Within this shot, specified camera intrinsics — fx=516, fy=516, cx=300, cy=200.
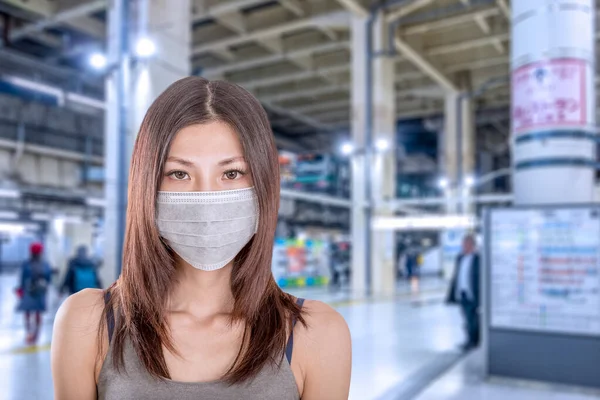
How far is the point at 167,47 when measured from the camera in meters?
8.16

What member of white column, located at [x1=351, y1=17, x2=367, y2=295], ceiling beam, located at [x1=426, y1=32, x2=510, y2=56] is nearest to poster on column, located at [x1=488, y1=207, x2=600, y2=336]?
white column, located at [x1=351, y1=17, x2=367, y2=295]

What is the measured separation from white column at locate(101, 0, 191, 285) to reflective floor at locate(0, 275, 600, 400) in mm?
1907

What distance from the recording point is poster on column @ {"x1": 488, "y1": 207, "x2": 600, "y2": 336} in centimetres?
495

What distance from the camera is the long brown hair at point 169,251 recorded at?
1.20 m

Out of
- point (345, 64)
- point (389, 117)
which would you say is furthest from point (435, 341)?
point (345, 64)

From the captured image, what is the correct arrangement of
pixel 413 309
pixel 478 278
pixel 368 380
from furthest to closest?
pixel 413 309 < pixel 478 278 < pixel 368 380

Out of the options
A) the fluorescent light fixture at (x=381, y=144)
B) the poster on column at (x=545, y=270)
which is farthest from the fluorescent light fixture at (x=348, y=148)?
the poster on column at (x=545, y=270)

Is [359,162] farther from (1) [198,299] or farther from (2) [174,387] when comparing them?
(2) [174,387]

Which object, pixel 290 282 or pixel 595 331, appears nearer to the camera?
pixel 595 331

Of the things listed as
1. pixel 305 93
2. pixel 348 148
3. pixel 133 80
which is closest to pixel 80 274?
pixel 133 80

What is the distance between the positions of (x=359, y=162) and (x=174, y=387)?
13644mm

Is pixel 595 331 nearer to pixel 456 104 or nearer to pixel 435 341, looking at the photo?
pixel 435 341

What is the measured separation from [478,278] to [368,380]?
2784 millimetres

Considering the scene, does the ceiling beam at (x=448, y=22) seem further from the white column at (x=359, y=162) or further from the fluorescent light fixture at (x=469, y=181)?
the fluorescent light fixture at (x=469, y=181)
